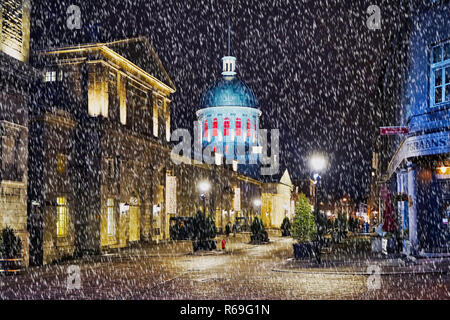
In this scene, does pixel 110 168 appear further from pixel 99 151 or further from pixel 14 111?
pixel 14 111

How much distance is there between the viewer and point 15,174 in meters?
26.2

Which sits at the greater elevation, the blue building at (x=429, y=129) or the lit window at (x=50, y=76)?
the lit window at (x=50, y=76)

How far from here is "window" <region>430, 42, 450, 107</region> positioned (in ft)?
82.9

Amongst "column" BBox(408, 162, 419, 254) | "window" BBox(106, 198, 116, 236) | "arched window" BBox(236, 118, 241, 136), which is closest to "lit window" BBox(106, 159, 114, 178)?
"window" BBox(106, 198, 116, 236)

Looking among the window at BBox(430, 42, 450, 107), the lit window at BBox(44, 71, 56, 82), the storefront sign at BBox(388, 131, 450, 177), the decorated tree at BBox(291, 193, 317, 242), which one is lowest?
the decorated tree at BBox(291, 193, 317, 242)

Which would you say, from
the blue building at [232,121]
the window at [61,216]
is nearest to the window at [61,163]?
the window at [61,216]

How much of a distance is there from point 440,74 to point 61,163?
21023mm

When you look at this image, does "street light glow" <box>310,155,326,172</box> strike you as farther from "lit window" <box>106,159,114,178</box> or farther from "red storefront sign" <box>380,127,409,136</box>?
"lit window" <box>106,159,114,178</box>

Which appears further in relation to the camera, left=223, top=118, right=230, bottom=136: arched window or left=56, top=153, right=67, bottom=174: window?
left=223, top=118, right=230, bottom=136: arched window

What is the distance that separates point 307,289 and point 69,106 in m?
26.6

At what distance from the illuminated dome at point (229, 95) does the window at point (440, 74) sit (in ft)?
291

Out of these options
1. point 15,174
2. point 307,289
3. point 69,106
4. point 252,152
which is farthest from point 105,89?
point 252,152

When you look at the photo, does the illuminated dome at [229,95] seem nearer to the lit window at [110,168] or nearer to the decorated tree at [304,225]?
the lit window at [110,168]

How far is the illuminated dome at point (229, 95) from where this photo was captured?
115m
